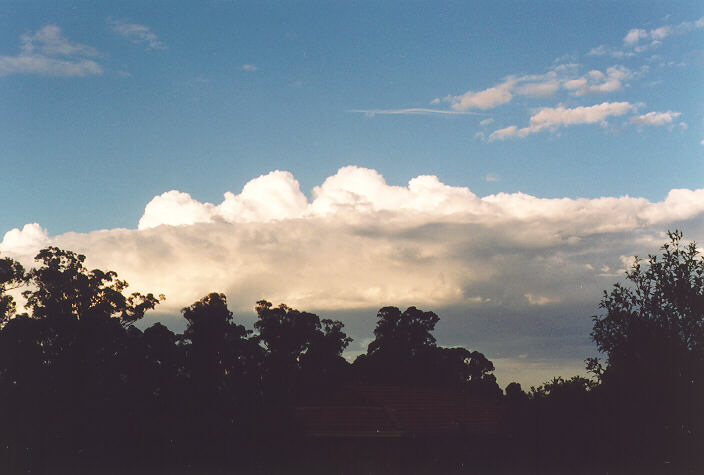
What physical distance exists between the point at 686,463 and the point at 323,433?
61.6 ft

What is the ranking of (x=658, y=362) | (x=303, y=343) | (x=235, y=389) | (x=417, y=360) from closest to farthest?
(x=658, y=362)
(x=235, y=389)
(x=303, y=343)
(x=417, y=360)

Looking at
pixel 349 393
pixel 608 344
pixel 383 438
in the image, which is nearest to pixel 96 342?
pixel 349 393

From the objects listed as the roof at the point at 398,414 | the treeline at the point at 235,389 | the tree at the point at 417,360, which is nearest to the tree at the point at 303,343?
the treeline at the point at 235,389

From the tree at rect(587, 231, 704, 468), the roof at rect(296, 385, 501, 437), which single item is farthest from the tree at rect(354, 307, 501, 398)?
the tree at rect(587, 231, 704, 468)

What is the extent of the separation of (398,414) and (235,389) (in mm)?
14210

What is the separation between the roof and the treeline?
5.51 ft

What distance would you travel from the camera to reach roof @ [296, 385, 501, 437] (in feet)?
119

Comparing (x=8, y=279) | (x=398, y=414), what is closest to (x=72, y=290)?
(x=8, y=279)

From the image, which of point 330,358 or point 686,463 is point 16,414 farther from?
point 686,463

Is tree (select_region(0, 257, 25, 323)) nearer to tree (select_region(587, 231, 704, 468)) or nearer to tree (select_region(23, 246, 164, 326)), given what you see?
tree (select_region(23, 246, 164, 326))

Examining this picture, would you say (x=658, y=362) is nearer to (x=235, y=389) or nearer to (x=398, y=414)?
(x=398, y=414)

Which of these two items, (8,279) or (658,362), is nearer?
(658,362)

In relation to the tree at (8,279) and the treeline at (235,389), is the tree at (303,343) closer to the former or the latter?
the treeline at (235,389)

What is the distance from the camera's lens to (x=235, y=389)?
4794 centimetres
